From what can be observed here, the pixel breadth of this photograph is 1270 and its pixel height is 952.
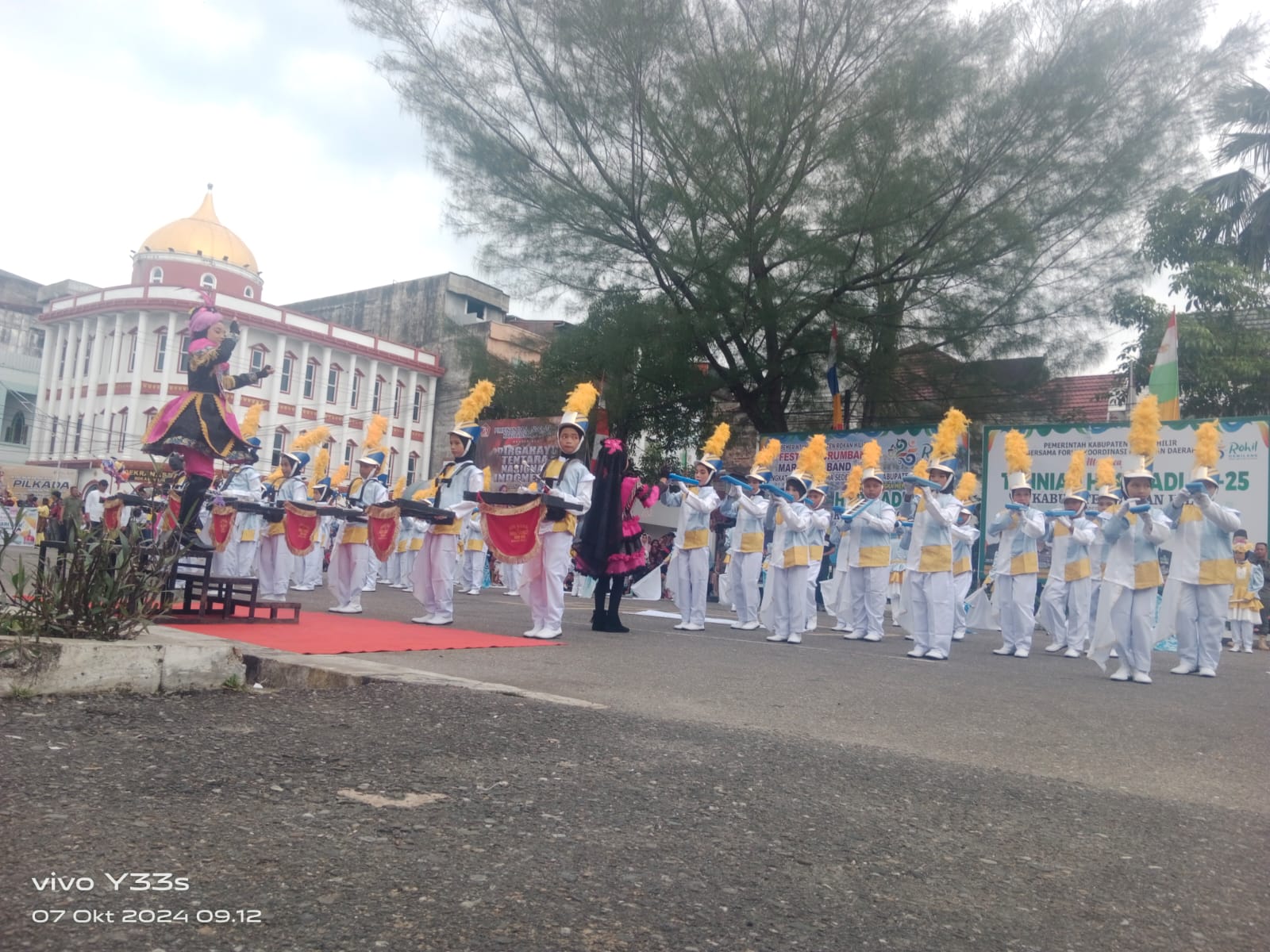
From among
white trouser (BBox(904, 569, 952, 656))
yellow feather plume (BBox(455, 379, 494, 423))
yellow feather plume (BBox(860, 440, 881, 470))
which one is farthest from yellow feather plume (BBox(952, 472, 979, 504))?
yellow feather plume (BBox(455, 379, 494, 423))

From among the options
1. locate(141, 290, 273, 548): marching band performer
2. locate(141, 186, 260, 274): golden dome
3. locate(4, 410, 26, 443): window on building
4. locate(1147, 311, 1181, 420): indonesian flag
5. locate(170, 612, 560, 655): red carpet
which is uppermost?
locate(141, 186, 260, 274): golden dome

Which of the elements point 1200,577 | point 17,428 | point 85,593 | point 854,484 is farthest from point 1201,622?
point 17,428

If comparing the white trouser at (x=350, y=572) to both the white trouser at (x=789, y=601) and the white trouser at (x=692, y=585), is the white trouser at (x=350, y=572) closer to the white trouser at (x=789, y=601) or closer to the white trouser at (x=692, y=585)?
A: the white trouser at (x=692, y=585)

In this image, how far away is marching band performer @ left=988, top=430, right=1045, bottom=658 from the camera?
1193cm

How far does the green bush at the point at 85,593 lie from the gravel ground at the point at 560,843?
0.63 m

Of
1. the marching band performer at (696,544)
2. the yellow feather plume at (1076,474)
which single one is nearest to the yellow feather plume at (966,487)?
the yellow feather plume at (1076,474)

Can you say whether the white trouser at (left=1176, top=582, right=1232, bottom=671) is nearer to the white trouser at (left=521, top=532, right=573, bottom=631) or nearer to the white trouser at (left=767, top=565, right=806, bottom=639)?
the white trouser at (left=767, top=565, right=806, bottom=639)

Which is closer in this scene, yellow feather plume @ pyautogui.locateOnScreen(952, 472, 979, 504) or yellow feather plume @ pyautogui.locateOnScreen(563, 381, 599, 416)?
yellow feather plume @ pyautogui.locateOnScreen(563, 381, 599, 416)

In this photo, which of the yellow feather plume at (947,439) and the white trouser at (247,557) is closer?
the yellow feather plume at (947,439)

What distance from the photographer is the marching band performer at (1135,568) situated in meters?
9.18

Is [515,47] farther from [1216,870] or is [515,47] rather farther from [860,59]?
[1216,870]

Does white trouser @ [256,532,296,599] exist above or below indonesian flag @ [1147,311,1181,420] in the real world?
below

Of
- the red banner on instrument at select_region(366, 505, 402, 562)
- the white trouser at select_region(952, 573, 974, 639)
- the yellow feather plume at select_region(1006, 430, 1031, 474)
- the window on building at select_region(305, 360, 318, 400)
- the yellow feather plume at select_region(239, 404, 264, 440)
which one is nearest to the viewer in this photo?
the red banner on instrument at select_region(366, 505, 402, 562)

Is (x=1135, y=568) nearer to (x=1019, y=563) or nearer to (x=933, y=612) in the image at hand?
(x=933, y=612)
